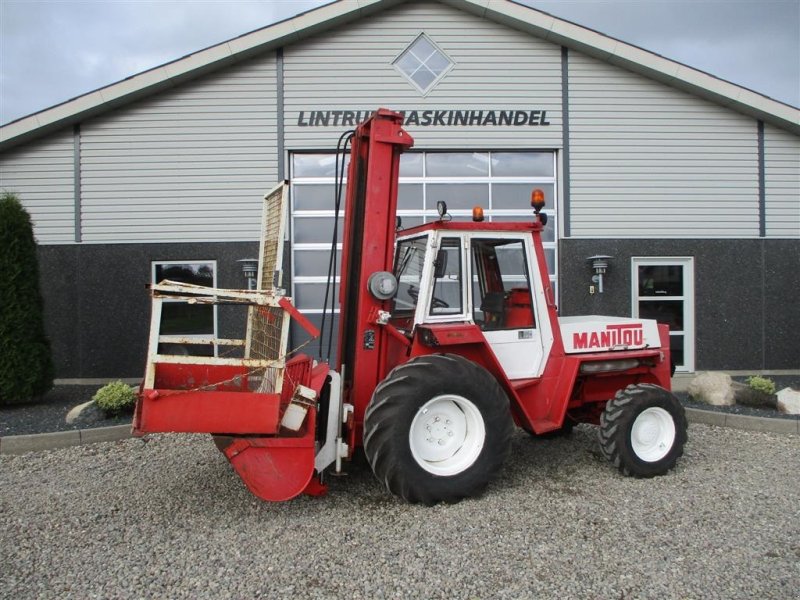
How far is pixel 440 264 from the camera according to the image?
5145 millimetres

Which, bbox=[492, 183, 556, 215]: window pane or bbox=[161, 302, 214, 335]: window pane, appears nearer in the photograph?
bbox=[161, 302, 214, 335]: window pane

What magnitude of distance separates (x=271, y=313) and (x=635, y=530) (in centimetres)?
304

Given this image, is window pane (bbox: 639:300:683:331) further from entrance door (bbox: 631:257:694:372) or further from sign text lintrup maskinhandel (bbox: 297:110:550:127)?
sign text lintrup maskinhandel (bbox: 297:110:550:127)

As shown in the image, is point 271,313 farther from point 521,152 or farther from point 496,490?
Result: point 521,152

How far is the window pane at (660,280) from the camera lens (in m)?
10.9

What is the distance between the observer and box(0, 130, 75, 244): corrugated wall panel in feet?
34.6

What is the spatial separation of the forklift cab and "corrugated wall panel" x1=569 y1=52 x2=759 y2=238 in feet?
18.6

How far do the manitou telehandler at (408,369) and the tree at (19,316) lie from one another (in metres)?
4.22

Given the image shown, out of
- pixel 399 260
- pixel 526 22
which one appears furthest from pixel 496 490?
pixel 526 22

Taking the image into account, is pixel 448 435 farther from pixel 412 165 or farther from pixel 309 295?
pixel 412 165

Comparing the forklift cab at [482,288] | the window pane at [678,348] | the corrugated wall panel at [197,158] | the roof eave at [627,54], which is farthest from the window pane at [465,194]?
the forklift cab at [482,288]

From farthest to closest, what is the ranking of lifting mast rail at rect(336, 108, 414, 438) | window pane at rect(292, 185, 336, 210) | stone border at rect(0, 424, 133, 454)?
window pane at rect(292, 185, 336, 210) < stone border at rect(0, 424, 133, 454) < lifting mast rail at rect(336, 108, 414, 438)

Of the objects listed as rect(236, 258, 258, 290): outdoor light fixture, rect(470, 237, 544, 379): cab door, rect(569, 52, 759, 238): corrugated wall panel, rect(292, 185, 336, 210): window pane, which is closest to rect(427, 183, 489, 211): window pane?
rect(569, 52, 759, 238): corrugated wall panel

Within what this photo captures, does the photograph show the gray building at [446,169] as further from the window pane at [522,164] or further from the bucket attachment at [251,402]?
the bucket attachment at [251,402]
